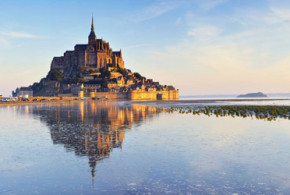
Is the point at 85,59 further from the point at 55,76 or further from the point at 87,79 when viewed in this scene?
the point at 55,76

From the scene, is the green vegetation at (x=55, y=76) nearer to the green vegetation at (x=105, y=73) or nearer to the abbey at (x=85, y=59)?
the abbey at (x=85, y=59)

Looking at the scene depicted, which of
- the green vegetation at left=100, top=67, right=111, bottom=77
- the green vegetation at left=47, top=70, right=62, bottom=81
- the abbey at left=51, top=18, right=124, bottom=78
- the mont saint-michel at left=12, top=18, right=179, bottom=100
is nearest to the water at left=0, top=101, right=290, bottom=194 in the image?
the mont saint-michel at left=12, top=18, right=179, bottom=100

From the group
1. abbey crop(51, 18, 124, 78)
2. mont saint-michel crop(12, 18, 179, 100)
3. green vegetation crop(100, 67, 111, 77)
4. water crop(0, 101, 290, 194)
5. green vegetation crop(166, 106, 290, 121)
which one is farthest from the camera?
abbey crop(51, 18, 124, 78)

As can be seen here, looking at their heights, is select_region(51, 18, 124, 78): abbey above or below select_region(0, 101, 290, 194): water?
above

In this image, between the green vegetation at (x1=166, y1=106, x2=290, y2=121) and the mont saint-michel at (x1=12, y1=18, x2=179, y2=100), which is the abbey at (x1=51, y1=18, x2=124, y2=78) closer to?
the mont saint-michel at (x1=12, y1=18, x2=179, y2=100)

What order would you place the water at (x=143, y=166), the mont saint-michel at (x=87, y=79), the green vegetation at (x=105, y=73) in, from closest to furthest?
the water at (x=143, y=166) → the mont saint-michel at (x=87, y=79) → the green vegetation at (x=105, y=73)

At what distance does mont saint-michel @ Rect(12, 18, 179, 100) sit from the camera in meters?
174

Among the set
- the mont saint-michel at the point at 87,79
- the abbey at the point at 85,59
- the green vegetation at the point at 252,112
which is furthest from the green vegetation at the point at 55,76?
Result: the green vegetation at the point at 252,112

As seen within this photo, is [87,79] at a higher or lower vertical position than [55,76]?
lower

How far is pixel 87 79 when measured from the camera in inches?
7136

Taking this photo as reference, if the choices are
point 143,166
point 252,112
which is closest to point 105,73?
point 252,112

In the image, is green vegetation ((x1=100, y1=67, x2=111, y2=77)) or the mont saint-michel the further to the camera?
green vegetation ((x1=100, y1=67, x2=111, y2=77))

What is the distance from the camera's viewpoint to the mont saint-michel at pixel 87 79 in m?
174

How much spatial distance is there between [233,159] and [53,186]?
8769 mm
